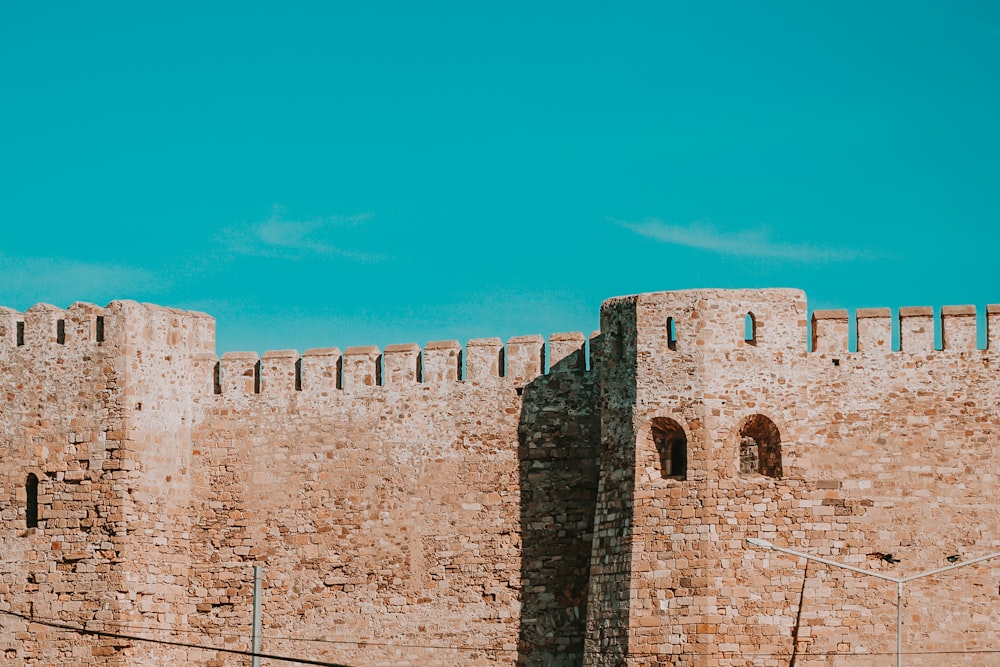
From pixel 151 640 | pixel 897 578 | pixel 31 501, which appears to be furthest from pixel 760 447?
pixel 31 501

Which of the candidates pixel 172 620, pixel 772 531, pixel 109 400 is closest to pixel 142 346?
pixel 109 400

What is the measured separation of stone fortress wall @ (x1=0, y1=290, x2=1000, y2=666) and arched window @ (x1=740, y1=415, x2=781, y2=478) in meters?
0.03

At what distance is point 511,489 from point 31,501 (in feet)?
25.1

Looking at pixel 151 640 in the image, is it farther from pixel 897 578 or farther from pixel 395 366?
pixel 897 578

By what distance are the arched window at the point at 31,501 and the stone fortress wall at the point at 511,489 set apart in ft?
0.19

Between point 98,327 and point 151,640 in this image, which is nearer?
point 151,640

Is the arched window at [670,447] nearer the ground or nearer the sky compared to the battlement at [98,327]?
nearer the ground

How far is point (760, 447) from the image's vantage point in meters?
31.6

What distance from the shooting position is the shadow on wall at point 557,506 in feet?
109

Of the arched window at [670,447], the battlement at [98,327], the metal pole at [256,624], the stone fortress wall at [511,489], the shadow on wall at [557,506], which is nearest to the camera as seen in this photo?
the stone fortress wall at [511,489]

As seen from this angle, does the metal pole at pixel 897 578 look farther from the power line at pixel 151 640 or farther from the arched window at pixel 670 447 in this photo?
the power line at pixel 151 640

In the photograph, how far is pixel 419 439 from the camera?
34469 mm

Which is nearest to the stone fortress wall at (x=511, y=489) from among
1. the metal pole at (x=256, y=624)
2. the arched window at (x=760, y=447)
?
the arched window at (x=760, y=447)

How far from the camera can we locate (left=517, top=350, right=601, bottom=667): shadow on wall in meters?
33.1
